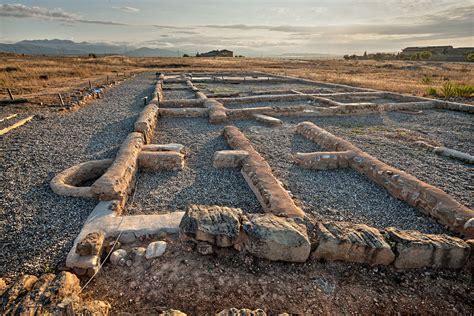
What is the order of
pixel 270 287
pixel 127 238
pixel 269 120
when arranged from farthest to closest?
pixel 269 120 < pixel 127 238 < pixel 270 287

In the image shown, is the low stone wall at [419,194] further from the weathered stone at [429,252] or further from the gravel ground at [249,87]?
the gravel ground at [249,87]

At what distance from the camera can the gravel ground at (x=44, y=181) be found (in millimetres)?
3768

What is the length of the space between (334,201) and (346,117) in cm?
782

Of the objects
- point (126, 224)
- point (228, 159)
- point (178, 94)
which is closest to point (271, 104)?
point (178, 94)

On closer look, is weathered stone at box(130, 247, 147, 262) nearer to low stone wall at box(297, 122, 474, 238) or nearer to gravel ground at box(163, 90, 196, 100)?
low stone wall at box(297, 122, 474, 238)

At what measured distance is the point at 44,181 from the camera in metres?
5.66

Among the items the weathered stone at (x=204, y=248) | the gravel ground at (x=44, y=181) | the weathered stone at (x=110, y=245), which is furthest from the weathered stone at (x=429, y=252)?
the gravel ground at (x=44, y=181)

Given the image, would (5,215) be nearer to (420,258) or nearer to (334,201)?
(334,201)

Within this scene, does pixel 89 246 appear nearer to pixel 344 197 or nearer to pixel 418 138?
pixel 344 197

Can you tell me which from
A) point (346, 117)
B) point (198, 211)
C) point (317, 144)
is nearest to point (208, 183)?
point (198, 211)

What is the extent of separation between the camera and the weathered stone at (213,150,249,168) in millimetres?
6559

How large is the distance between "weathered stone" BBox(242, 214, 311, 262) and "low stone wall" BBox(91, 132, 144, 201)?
278 centimetres

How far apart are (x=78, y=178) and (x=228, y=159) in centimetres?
355

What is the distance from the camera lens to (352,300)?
10.4ft
